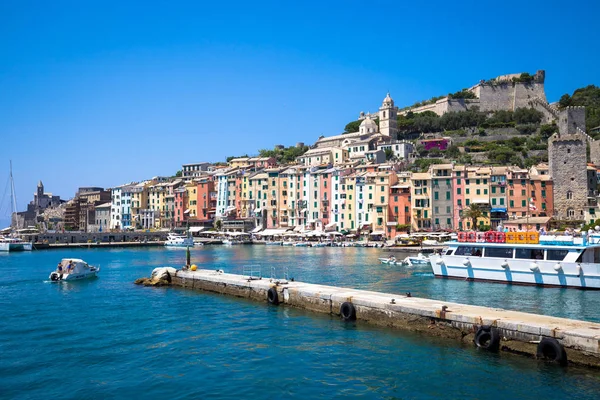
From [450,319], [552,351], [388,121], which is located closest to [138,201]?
[388,121]

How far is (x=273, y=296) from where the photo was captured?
1024 inches

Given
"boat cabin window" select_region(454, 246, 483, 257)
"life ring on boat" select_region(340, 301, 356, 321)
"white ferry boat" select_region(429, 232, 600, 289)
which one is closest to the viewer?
"life ring on boat" select_region(340, 301, 356, 321)

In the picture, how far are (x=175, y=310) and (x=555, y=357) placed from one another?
16.4m

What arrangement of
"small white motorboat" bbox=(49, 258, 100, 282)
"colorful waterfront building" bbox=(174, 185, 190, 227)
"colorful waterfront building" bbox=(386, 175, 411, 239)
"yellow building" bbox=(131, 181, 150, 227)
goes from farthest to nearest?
"yellow building" bbox=(131, 181, 150, 227)
"colorful waterfront building" bbox=(174, 185, 190, 227)
"colorful waterfront building" bbox=(386, 175, 411, 239)
"small white motorboat" bbox=(49, 258, 100, 282)

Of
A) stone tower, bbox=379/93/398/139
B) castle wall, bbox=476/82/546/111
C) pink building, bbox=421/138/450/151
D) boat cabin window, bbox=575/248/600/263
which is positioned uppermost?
castle wall, bbox=476/82/546/111

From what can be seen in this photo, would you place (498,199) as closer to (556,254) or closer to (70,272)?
(556,254)

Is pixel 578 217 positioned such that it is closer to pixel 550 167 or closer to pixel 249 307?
pixel 550 167

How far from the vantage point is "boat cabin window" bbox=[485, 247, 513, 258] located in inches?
1278

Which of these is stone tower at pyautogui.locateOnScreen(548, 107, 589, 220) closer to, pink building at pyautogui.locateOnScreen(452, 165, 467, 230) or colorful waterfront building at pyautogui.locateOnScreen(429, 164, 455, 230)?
pink building at pyautogui.locateOnScreen(452, 165, 467, 230)

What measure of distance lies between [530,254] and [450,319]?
1560 centimetres

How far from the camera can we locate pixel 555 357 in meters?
15.2

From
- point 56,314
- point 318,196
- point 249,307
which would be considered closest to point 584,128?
point 318,196

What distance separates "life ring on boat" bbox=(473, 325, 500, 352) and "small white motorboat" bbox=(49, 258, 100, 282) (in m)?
29.9

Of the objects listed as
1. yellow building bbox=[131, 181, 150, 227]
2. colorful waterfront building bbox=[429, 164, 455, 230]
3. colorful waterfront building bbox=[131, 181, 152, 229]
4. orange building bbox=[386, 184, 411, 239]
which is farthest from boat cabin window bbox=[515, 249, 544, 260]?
yellow building bbox=[131, 181, 150, 227]
